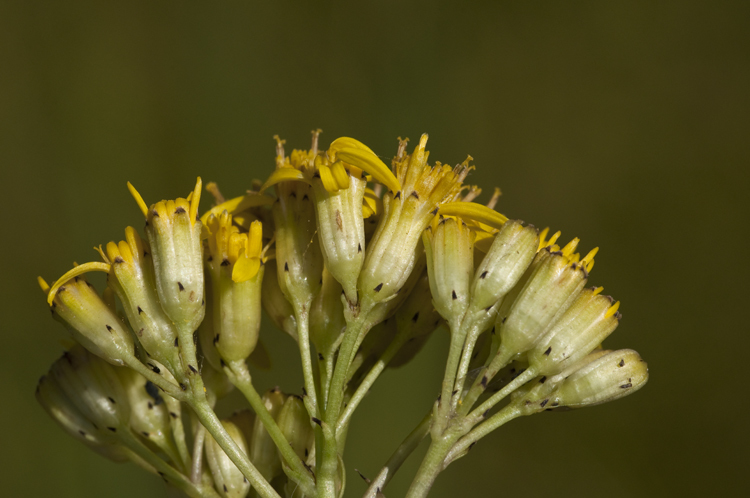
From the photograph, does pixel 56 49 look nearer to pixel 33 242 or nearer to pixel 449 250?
pixel 33 242

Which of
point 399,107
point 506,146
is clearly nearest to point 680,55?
point 506,146

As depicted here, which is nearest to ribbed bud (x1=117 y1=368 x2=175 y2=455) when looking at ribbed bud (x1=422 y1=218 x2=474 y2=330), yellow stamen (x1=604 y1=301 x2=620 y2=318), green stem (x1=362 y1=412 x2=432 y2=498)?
green stem (x1=362 y1=412 x2=432 y2=498)

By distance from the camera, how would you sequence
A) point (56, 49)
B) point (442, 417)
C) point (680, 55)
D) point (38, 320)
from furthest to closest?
point (680, 55) → point (56, 49) → point (38, 320) → point (442, 417)

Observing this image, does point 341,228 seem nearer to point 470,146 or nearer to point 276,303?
point 276,303

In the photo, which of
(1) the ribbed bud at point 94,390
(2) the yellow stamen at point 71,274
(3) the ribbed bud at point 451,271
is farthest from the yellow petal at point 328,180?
(1) the ribbed bud at point 94,390

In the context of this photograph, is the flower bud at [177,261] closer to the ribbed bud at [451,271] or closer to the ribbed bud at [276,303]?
the ribbed bud at [276,303]

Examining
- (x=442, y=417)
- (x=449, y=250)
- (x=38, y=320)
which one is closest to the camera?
(x=442, y=417)
